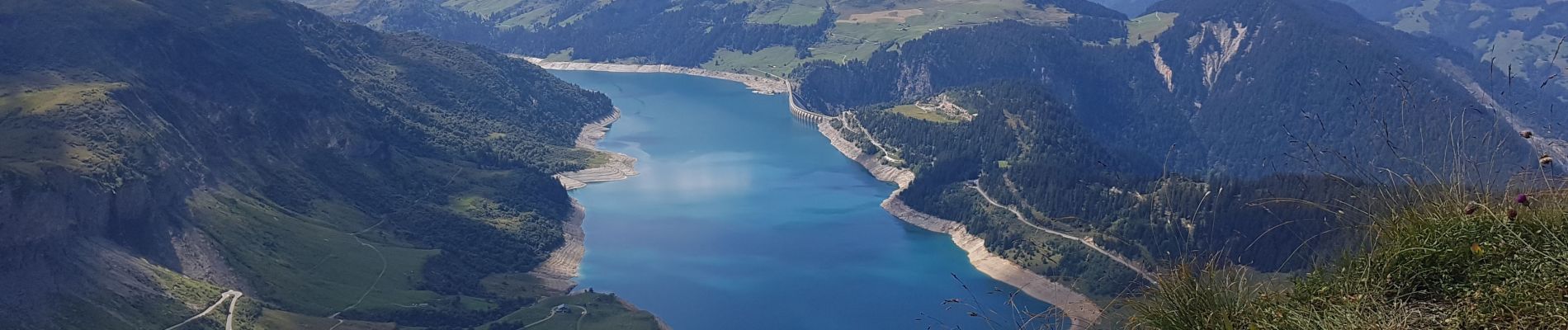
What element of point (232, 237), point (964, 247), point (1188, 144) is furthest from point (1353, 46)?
point (232, 237)

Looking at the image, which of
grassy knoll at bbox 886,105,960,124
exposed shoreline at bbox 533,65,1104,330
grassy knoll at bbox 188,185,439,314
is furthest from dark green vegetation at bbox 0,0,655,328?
grassy knoll at bbox 886,105,960,124

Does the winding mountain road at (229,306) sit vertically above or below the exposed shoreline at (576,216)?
above

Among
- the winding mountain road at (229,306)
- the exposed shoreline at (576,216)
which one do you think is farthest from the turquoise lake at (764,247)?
the winding mountain road at (229,306)

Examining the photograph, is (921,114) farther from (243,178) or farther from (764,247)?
(243,178)

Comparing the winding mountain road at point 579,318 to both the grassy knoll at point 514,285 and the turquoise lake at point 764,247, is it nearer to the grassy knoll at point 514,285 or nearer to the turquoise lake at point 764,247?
the turquoise lake at point 764,247

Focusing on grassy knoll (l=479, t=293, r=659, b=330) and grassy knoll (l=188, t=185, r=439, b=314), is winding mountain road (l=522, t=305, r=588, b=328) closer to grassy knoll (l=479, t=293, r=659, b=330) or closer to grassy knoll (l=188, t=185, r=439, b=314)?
grassy knoll (l=479, t=293, r=659, b=330)

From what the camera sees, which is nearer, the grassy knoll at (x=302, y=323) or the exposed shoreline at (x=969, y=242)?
the grassy knoll at (x=302, y=323)
